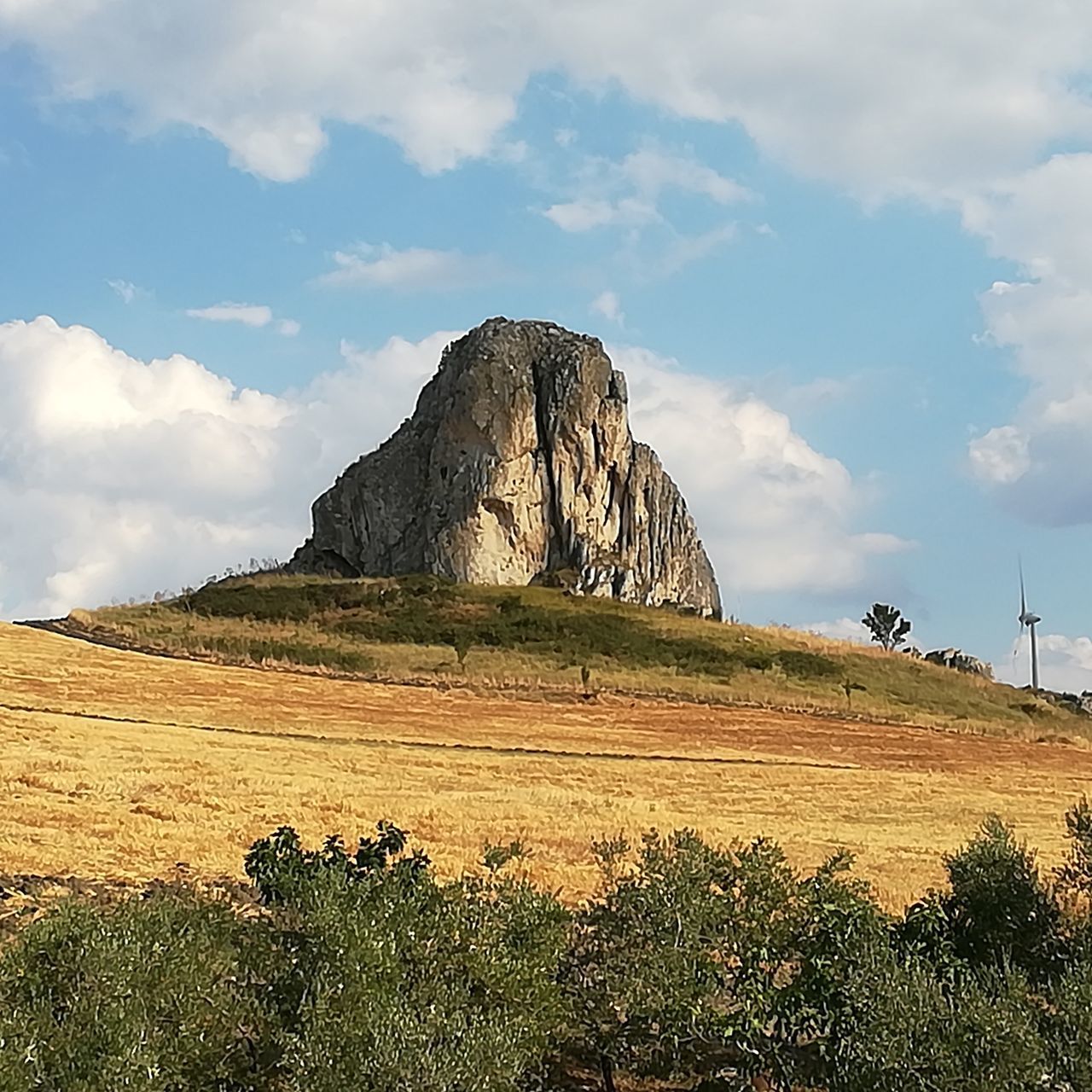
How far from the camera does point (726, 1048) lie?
37.4 feet

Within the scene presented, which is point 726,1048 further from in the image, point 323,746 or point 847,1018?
point 323,746

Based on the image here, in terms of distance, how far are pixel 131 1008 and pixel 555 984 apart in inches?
130

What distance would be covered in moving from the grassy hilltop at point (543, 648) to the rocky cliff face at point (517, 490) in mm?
8245

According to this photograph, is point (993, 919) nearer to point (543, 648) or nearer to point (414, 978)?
point (414, 978)

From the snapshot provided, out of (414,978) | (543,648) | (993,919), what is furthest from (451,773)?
(543,648)

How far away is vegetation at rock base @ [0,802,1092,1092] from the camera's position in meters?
8.21

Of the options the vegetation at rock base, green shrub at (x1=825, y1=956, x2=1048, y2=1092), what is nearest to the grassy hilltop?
the vegetation at rock base

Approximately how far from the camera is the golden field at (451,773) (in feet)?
69.7

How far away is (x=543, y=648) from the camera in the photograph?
225 ft

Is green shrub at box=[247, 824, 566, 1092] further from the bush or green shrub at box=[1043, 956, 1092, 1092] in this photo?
green shrub at box=[1043, 956, 1092, 1092]

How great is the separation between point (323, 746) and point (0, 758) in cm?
958

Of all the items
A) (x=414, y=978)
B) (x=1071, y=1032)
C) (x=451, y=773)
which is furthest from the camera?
(x=451, y=773)

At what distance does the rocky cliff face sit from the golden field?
42893 millimetres

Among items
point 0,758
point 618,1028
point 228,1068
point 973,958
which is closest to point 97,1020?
point 228,1068
